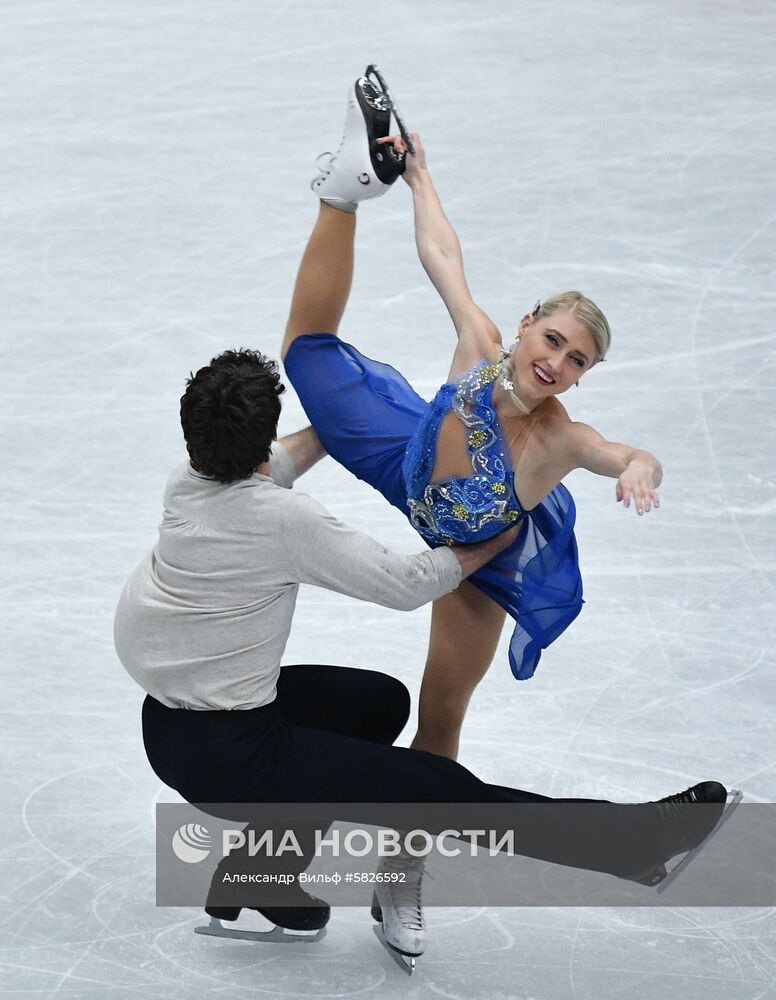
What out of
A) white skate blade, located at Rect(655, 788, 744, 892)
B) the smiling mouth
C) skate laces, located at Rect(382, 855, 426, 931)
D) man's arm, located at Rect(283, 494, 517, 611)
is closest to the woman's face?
the smiling mouth

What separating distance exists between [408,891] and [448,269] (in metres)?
1.34

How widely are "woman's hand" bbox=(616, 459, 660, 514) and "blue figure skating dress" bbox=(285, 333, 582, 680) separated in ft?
1.19

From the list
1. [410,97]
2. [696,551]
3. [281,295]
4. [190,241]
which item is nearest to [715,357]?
[696,551]

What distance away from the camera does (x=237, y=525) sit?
8.70ft

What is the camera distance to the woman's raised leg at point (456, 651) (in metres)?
3.15

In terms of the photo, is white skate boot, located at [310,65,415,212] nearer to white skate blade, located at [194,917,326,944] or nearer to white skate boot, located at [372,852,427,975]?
white skate boot, located at [372,852,427,975]

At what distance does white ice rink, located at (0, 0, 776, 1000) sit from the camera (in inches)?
121

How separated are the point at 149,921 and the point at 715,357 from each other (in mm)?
3240

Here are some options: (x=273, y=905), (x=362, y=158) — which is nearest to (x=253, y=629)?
(x=273, y=905)

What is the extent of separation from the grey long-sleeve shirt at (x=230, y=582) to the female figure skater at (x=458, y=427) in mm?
357

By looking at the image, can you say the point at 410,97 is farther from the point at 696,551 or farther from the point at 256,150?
the point at 696,551

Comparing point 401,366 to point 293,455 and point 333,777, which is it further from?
point 333,777

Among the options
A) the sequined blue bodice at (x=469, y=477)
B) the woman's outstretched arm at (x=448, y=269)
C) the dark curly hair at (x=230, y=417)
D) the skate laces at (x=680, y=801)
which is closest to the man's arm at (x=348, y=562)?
the dark curly hair at (x=230, y=417)

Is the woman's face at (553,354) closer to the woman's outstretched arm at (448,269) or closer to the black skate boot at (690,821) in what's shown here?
the woman's outstretched arm at (448,269)
